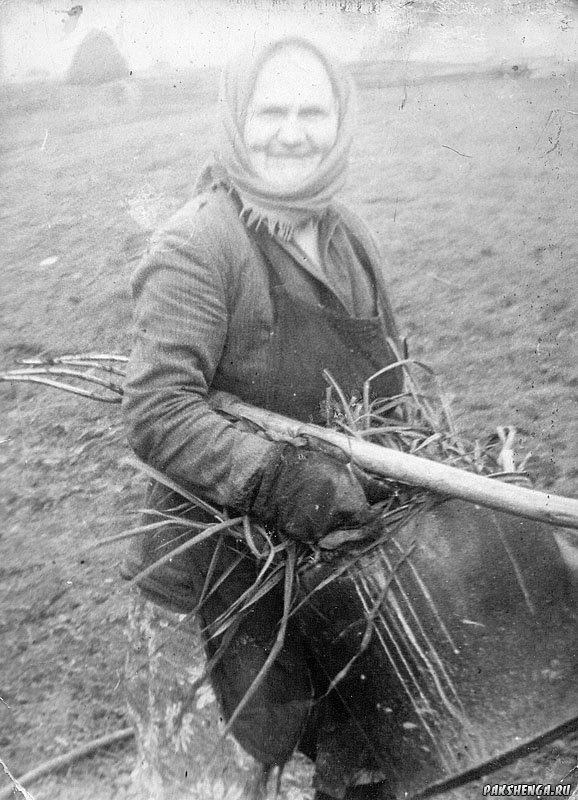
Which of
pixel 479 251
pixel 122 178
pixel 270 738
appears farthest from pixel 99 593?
pixel 479 251

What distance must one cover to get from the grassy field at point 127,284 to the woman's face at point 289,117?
0.32ft

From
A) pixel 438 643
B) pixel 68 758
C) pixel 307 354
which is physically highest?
pixel 307 354

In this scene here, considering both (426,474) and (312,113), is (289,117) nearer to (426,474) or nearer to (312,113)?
(312,113)

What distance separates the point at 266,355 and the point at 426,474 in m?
0.34

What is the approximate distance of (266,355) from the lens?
3.63 feet

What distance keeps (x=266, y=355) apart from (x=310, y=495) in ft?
0.84

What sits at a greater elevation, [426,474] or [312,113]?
[312,113]

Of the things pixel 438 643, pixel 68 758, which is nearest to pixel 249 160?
pixel 438 643

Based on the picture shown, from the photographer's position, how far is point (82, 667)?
44.2 inches

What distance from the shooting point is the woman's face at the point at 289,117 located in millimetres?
1057

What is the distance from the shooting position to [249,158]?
1079 mm

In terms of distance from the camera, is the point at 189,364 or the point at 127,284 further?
the point at 127,284

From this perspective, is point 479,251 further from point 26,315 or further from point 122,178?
point 26,315

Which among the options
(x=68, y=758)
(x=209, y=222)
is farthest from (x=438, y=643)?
(x=209, y=222)
